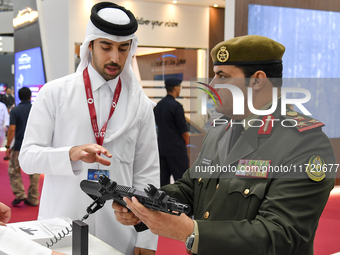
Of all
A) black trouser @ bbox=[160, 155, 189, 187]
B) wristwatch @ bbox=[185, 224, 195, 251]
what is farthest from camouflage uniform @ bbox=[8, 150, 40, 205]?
wristwatch @ bbox=[185, 224, 195, 251]

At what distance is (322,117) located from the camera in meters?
5.12

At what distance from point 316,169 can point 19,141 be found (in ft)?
16.3

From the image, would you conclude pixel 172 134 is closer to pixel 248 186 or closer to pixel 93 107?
pixel 93 107

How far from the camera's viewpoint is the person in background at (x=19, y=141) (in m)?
5.35

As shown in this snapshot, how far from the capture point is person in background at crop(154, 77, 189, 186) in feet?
16.1

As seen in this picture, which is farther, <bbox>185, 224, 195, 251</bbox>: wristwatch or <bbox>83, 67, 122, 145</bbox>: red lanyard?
<bbox>83, 67, 122, 145</bbox>: red lanyard

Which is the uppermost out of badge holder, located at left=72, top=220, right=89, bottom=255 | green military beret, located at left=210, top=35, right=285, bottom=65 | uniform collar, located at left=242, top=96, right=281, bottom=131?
green military beret, located at left=210, top=35, right=285, bottom=65

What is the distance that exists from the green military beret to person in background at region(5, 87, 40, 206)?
4434 millimetres

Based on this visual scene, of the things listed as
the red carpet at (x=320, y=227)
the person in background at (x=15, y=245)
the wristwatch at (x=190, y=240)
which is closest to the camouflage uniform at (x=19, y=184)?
the red carpet at (x=320, y=227)

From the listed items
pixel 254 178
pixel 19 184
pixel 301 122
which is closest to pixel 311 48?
pixel 301 122

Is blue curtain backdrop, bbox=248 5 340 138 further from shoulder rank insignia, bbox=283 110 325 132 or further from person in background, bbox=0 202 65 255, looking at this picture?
person in background, bbox=0 202 65 255

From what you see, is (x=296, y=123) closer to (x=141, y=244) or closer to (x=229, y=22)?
(x=141, y=244)

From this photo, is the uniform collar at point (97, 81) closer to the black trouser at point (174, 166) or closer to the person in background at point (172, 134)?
the person in background at point (172, 134)

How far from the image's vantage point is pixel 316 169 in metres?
1.25
